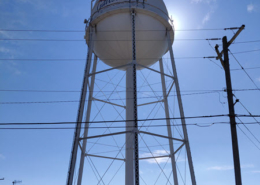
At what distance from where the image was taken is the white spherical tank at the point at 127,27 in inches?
485

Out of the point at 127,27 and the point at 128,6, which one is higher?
the point at 128,6

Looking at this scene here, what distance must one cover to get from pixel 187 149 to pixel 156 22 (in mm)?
5750

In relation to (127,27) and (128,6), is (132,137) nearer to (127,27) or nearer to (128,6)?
(127,27)

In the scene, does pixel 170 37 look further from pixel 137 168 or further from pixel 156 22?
pixel 137 168

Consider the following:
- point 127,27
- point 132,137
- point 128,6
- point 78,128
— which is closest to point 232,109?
point 132,137

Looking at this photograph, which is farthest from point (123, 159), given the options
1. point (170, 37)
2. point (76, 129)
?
point (170, 37)

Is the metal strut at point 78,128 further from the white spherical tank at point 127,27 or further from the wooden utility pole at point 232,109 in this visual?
the wooden utility pole at point 232,109

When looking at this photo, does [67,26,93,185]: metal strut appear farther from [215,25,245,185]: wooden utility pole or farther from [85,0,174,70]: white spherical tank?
[215,25,245,185]: wooden utility pole

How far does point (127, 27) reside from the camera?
486 inches

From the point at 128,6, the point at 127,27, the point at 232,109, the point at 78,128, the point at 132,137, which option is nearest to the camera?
the point at 232,109

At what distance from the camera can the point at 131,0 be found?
12.5 metres

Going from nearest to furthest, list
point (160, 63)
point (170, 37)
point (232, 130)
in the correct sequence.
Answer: point (232, 130) → point (170, 37) → point (160, 63)

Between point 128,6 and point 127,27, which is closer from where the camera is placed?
point 128,6

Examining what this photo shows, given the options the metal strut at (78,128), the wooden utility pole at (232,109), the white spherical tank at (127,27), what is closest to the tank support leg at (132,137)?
the white spherical tank at (127,27)
